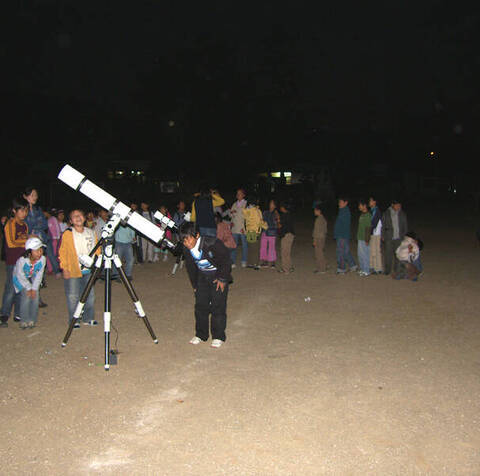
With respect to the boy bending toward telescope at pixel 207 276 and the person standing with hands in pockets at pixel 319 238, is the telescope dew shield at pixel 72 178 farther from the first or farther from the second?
the person standing with hands in pockets at pixel 319 238

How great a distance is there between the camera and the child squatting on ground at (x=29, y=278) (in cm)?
709

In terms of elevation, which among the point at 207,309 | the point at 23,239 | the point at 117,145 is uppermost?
the point at 117,145

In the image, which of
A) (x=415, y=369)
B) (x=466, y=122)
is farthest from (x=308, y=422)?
(x=466, y=122)

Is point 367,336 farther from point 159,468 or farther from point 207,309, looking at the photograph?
point 159,468

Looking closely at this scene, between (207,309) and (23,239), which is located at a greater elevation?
(23,239)

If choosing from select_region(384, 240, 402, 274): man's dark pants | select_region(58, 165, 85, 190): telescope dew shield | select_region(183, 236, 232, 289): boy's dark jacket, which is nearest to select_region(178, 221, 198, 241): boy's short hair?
select_region(183, 236, 232, 289): boy's dark jacket

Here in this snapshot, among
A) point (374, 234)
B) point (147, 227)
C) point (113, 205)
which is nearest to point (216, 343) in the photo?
point (147, 227)

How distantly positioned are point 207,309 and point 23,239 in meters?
3.00

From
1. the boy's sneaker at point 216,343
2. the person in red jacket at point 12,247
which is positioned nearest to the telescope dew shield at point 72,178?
the person in red jacket at point 12,247

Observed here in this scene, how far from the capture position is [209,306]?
6.62m

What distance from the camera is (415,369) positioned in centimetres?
576

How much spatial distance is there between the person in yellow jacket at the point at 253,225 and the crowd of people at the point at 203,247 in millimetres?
24

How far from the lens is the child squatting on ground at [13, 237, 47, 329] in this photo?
7090mm

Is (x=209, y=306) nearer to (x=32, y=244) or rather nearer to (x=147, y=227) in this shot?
(x=147, y=227)
